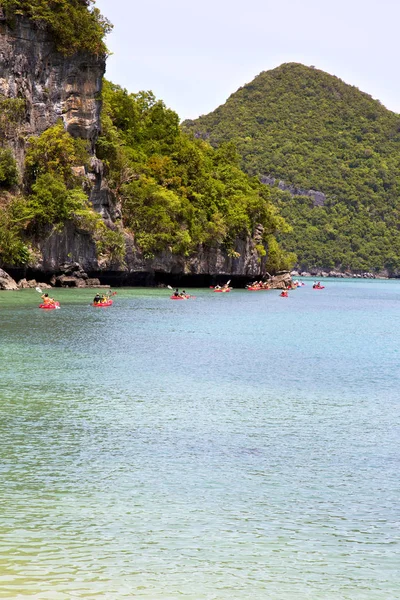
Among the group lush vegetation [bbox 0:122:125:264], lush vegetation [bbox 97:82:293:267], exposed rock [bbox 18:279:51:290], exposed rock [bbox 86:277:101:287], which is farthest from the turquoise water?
lush vegetation [bbox 97:82:293:267]

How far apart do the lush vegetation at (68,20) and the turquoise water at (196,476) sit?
1676 inches

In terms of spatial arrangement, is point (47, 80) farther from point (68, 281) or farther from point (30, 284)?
point (30, 284)

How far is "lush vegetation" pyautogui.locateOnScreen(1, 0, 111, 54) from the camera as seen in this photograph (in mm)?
62500

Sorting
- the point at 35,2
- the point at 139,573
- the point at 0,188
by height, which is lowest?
the point at 139,573

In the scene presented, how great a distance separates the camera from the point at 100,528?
10.6 metres

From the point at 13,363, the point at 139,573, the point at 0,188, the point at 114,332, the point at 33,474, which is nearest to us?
the point at 139,573

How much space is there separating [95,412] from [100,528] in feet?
23.9

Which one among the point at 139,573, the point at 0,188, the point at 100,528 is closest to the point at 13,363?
the point at 100,528

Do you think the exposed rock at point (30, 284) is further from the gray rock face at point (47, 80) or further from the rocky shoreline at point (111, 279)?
the gray rock face at point (47, 80)

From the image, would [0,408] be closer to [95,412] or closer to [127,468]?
[95,412]

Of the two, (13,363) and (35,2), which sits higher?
(35,2)

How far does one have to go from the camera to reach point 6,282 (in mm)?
60281

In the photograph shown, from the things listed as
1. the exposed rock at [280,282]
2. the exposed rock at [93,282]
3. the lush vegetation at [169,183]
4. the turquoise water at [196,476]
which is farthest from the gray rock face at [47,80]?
the turquoise water at [196,476]

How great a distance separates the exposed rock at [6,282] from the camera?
2351 inches
